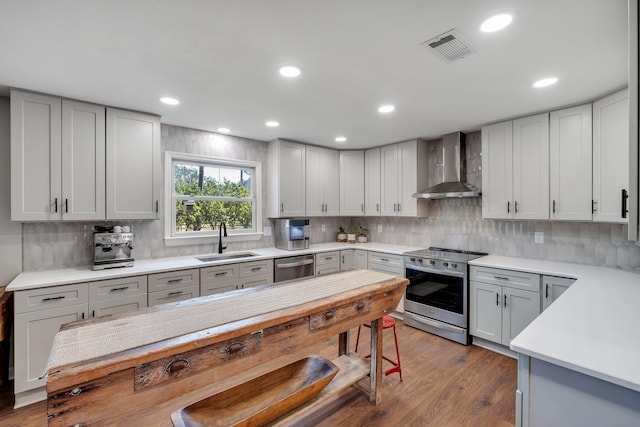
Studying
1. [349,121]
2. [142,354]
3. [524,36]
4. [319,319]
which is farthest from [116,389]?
[349,121]

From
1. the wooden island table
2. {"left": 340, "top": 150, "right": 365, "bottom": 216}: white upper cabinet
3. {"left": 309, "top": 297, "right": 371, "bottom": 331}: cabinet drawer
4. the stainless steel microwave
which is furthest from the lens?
{"left": 340, "top": 150, "right": 365, "bottom": 216}: white upper cabinet

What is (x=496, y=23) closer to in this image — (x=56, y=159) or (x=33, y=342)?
(x=56, y=159)

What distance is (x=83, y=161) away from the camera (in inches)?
106

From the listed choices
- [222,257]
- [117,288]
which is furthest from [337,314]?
[222,257]

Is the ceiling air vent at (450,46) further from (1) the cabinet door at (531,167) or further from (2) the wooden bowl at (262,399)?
(2) the wooden bowl at (262,399)

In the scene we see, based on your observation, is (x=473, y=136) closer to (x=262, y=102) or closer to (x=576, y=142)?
(x=576, y=142)

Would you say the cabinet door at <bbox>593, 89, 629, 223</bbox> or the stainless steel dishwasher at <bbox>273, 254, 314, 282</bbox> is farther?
the stainless steel dishwasher at <bbox>273, 254, 314, 282</bbox>

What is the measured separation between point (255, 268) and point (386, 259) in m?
1.86

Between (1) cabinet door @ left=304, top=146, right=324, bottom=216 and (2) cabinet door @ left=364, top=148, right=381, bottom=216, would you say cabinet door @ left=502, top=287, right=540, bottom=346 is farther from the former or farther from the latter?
(1) cabinet door @ left=304, top=146, right=324, bottom=216

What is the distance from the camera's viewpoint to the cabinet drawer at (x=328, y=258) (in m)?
4.15

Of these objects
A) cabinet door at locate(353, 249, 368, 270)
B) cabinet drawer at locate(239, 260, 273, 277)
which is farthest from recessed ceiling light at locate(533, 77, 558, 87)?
cabinet drawer at locate(239, 260, 273, 277)

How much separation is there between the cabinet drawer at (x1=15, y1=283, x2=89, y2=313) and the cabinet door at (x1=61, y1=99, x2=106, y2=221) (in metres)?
0.66

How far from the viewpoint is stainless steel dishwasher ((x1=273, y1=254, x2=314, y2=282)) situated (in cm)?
369

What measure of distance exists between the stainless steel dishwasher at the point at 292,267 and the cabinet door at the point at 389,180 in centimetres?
145
